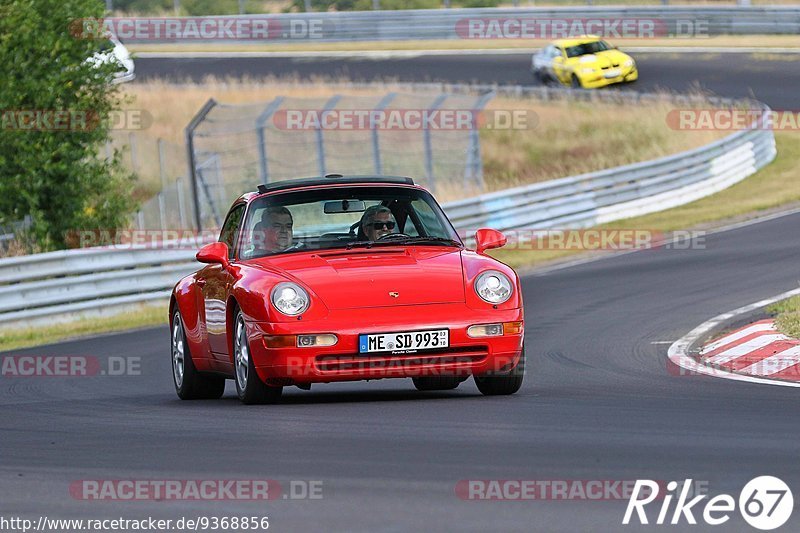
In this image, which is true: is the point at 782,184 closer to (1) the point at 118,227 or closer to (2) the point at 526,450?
(1) the point at 118,227

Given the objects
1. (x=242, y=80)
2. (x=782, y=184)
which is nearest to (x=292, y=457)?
(x=782, y=184)

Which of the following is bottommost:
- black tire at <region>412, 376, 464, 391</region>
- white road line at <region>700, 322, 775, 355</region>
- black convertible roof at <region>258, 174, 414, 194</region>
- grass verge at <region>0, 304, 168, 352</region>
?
grass verge at <region>0, 304, 168, 352</region>

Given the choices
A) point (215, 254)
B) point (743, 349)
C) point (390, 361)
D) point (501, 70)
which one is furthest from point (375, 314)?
point (501, 70)

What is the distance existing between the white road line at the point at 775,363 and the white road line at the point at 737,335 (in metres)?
0.99

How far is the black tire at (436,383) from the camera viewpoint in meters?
10.4

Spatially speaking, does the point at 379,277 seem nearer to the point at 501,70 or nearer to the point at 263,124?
the point at 263,124

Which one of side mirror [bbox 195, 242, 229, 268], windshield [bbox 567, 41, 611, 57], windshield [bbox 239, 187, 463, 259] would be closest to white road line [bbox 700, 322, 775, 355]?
windshield [bbox 239, 187, 463, 259]

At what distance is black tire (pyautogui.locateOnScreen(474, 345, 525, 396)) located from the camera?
9.40 metres

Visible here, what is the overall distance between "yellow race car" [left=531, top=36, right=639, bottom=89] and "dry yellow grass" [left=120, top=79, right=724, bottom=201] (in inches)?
60.9

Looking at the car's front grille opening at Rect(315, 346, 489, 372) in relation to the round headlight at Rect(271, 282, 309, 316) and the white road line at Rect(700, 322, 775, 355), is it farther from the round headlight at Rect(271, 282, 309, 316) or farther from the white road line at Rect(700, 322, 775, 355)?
the white road line at Rect(700, 322, 775, 355)

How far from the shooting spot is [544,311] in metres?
16.2

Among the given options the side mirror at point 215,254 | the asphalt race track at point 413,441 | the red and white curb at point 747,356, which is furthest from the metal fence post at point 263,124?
the side mirror at point 215,254

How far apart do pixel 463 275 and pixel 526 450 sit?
2467 mm

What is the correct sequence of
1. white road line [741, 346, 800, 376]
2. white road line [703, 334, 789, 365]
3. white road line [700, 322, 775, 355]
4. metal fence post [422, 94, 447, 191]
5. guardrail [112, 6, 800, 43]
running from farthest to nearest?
guardrail [112, 6, 800, 43], metal fence post [422, 94, 447, 191], white road line [700, 322, 775, 355], white road line [703, 334, 789, 365], white road line [741, 346, 800, 376]
